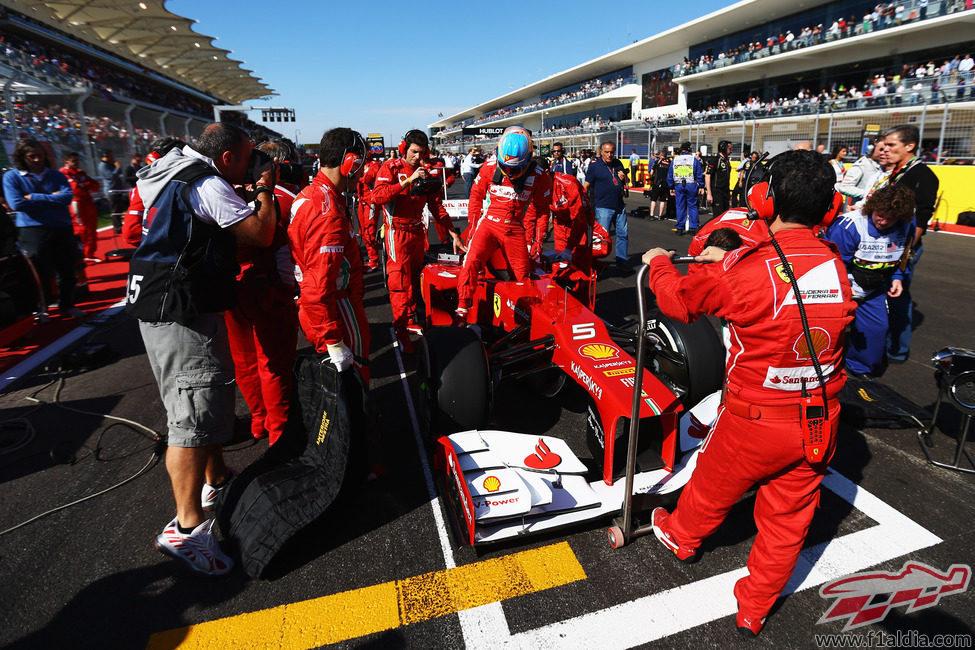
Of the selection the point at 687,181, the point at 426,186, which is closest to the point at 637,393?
the point at 426,186

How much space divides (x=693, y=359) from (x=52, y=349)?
649 centimetres

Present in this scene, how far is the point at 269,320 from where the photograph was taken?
3266 mm

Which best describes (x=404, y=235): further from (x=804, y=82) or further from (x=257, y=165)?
(x=804, y=82)

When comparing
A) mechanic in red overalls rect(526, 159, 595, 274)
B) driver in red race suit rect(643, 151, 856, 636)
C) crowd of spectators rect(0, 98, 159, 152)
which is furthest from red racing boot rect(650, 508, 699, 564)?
crowd of spectators rect(0, 98, 159, 152)

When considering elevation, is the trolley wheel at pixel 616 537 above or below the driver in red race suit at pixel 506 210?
below

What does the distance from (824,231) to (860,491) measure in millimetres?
2724

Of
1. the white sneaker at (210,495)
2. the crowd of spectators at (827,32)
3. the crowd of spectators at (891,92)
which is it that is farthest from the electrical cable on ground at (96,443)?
the crowd of spectators at (827,32)

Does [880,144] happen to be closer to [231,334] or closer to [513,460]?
[513,460]

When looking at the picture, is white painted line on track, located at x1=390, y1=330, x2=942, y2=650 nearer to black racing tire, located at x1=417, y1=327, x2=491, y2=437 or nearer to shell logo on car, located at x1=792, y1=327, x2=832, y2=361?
black racing tire, located at x1=417, y1=327, x2=491, y2=437

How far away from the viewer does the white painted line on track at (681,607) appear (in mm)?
2062

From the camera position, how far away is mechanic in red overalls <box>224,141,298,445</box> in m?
3.17

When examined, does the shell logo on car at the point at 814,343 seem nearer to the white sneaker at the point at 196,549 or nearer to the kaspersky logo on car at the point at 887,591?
the kaspersky logo on car at the point at 887,591

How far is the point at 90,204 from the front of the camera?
8.93m

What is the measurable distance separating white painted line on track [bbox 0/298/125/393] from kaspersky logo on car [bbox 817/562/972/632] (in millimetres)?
6355
